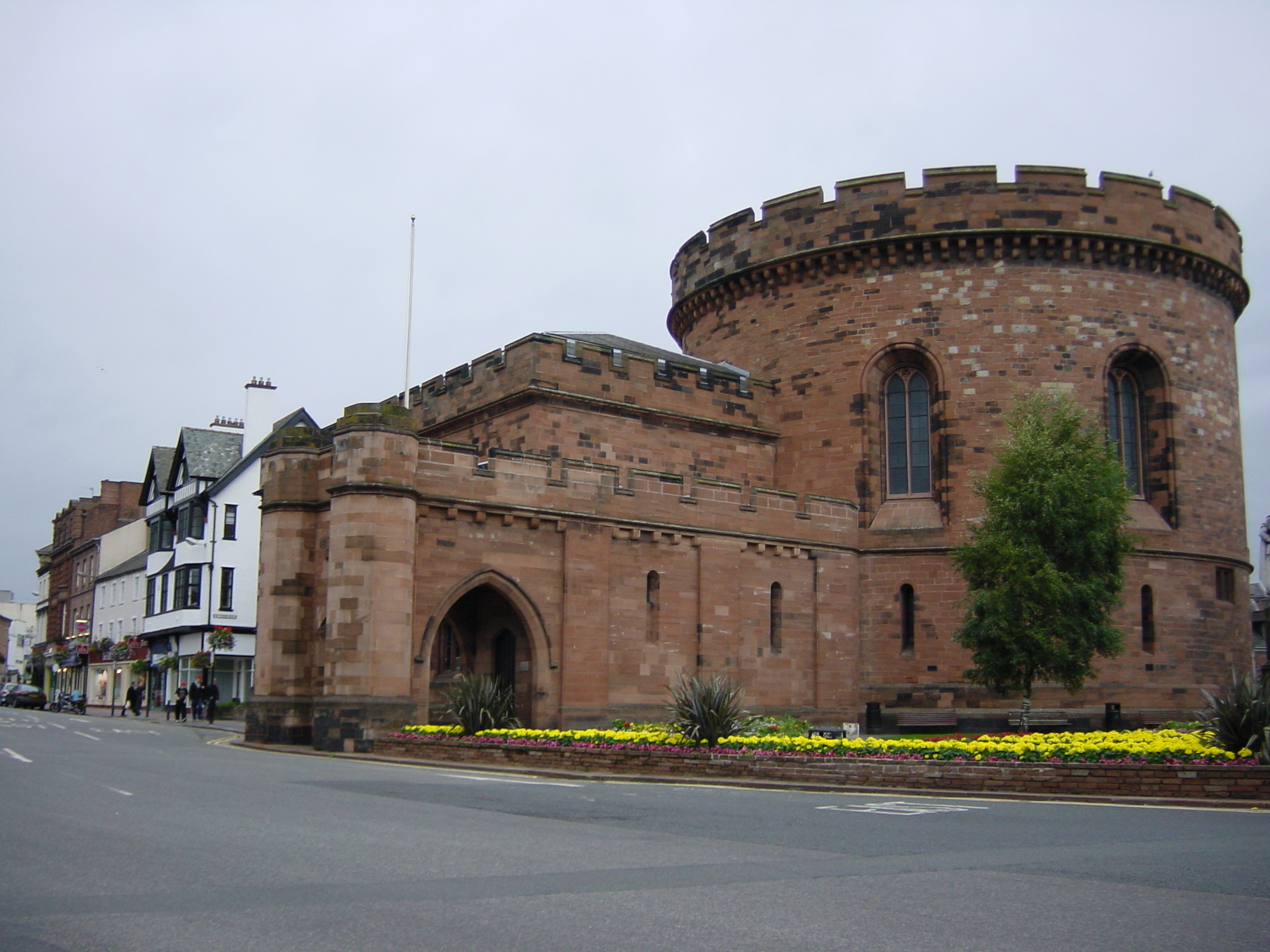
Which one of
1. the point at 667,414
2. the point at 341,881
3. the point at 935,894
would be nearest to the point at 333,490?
the point at 667,414

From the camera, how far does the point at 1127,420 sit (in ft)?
101

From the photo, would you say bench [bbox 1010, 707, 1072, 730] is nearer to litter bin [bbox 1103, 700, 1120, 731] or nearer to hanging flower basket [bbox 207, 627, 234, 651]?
litter bin [bbox 1103, 700, 1120, 731]

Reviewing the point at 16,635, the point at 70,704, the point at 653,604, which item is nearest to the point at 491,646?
the point at 653,604

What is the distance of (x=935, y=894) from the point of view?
25.7 ft

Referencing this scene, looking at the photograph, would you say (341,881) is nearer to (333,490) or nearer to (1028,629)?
(333,490)

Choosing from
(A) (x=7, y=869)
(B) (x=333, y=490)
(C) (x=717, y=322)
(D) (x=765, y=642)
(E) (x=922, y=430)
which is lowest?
(A) (x=7, y=869)

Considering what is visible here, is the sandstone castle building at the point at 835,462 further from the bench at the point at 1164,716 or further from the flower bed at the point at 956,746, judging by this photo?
the flower bed at the point at 956,746

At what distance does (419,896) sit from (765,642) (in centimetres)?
2139

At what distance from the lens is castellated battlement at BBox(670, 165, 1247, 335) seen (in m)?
29.7

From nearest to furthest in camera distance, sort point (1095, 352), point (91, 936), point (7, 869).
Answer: point (91, 936) → point (7, 869) → point (1095, 352)

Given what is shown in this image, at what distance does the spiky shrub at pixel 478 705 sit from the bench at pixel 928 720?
10.2 meters

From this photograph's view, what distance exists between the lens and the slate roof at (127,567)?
60062 millimetres

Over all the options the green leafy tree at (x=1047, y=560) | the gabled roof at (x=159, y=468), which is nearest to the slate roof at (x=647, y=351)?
Answer: the green leafy tree at (x=1047, y=560)

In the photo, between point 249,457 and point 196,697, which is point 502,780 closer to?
point 196,697
